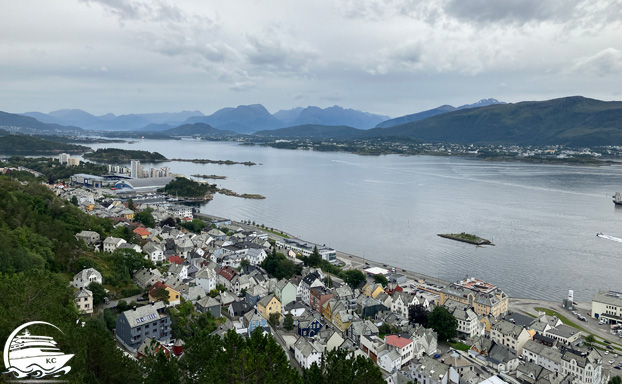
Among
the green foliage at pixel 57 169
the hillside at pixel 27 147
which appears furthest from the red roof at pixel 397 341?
the hillside at pixel 27 147


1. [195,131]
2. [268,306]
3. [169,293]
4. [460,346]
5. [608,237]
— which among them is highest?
[195,131]

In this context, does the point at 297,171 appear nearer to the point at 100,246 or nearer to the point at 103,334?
the point at 100,246

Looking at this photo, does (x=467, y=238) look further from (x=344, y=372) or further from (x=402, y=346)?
(x=344, y=372)

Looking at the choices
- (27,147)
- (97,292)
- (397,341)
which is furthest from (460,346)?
(27,147)

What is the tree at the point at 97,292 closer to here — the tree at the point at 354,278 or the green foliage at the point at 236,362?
the green foliage at the point at 236,362

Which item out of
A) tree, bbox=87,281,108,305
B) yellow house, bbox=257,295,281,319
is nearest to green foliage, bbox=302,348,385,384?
yellow house, bbox=257,295,281,319

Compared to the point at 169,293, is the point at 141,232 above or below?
below

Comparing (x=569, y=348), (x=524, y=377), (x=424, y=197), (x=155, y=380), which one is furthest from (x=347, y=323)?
(x=424, y=197)
